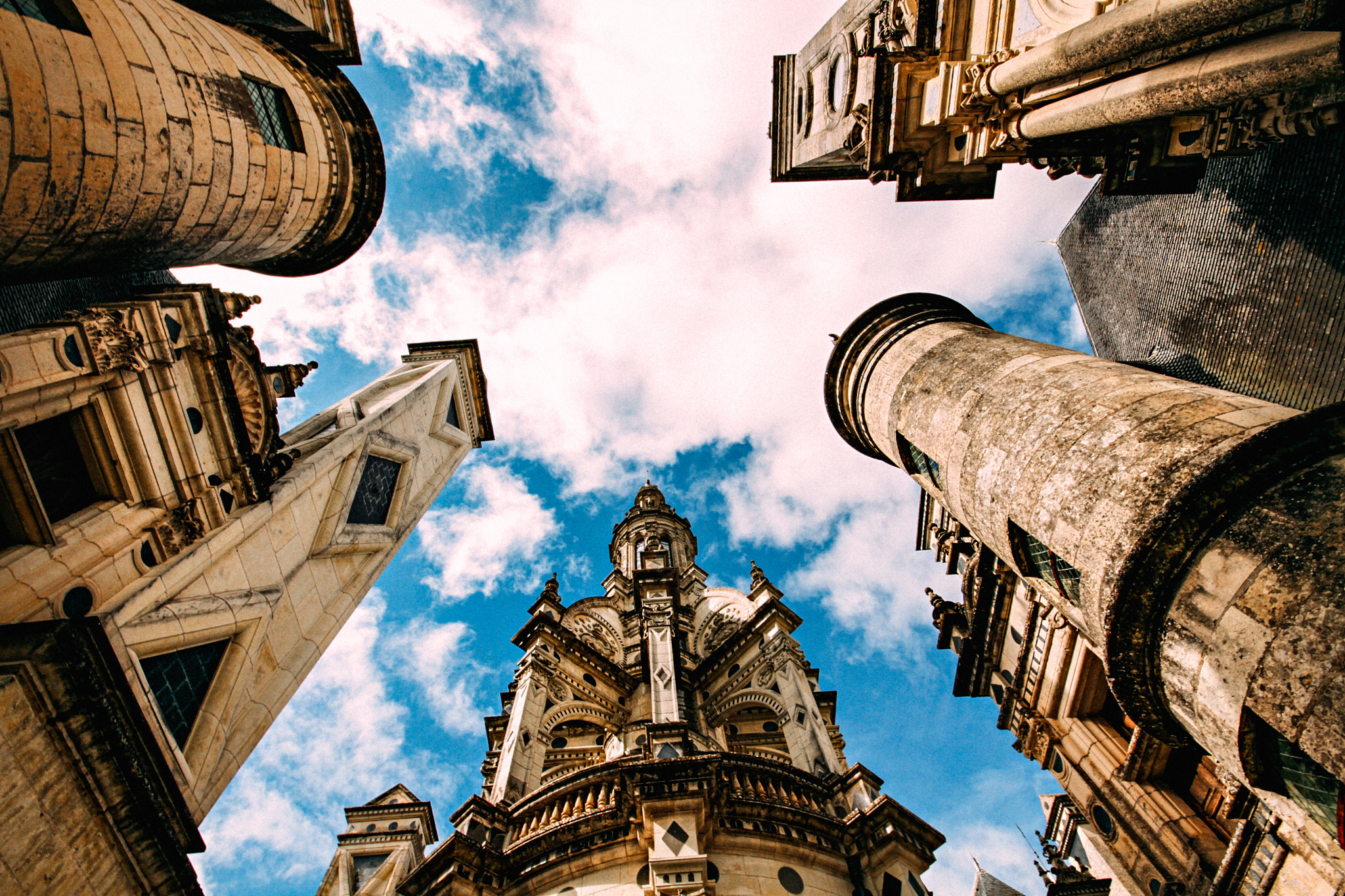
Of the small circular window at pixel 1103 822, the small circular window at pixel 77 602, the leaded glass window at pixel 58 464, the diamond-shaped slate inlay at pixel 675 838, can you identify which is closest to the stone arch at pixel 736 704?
the diamond-shaped slate inlay at pixel 675 838

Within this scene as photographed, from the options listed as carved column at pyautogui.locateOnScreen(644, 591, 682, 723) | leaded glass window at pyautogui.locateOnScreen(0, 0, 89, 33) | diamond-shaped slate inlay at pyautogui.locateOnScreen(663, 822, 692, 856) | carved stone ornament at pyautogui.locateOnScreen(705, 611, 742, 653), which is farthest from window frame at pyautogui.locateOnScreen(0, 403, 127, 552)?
carved stone ornament at pyautogui.locateOnScreen(705, 611, 742, 653)

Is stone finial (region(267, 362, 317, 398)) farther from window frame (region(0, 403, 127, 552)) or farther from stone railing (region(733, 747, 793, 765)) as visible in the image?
stone railing (region(733, 747, 793, 765))

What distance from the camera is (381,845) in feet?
43.4

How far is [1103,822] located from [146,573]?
16.2 m

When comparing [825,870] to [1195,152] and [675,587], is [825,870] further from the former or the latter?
[675,587]

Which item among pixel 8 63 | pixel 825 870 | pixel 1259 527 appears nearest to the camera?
pixel 1259 527

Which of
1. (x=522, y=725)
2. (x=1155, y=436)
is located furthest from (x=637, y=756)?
(x=1155, y=436)

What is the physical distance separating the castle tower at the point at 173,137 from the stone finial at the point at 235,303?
77cm

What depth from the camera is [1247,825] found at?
7891mm

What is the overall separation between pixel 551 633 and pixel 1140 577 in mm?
21756

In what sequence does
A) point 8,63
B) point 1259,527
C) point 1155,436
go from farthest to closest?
point 8,63, point 1155,436, point 1259,527

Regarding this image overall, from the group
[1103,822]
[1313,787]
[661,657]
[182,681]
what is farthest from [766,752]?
[1313,787]

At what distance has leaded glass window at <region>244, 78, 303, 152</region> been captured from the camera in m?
10.2

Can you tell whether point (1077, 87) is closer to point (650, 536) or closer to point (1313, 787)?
point (1313, 787)
